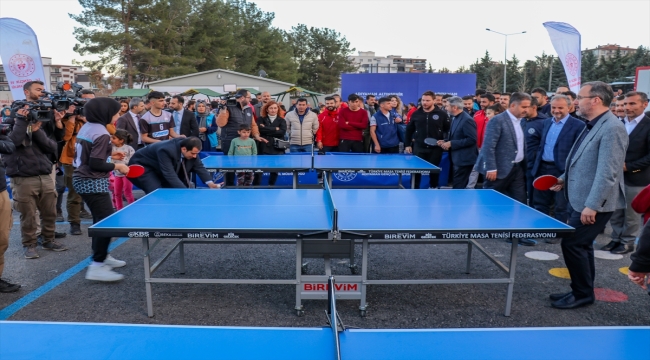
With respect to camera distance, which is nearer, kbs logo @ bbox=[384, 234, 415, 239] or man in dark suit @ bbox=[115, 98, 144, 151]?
kbs logo @ bbox=[384, 234, 415, 239]

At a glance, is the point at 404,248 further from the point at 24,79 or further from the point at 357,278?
the point at 24,79

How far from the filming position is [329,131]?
1028 centimetres

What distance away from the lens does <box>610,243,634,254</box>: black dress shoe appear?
5.85 meters

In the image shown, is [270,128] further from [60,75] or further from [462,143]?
[60,75]

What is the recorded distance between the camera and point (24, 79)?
9.24m

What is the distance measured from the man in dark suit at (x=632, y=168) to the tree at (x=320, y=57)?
58.0 meters

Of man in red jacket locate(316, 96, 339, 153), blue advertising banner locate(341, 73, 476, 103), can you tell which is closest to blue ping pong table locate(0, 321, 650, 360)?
man in red jacket locate(316, 96, 339, 153)

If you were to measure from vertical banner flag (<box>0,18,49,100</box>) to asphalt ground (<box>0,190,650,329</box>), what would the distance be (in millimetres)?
4591

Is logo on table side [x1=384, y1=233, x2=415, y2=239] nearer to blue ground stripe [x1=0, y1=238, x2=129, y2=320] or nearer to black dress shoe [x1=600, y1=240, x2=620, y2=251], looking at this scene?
blue ground stripe [x1=0, y1=238, x2=129, y2=320]

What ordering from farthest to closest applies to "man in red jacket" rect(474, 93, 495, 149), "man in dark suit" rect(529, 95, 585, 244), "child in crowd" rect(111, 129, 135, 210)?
"man in red jacket" rect(474, 93, 495, 149) < "child in crowd" rect(111, 129, 135, 210) < "man in dark suit" rect(529, 95, 585, 244)

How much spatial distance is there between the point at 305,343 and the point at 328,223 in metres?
1.93

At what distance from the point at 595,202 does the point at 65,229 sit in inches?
266

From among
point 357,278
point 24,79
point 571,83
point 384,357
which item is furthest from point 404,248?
point 24,79

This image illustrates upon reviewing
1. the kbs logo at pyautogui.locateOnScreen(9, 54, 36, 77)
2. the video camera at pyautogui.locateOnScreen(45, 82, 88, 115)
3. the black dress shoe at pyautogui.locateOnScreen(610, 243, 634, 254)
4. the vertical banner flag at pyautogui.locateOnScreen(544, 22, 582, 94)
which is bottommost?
the black dress shoe at pyautogui.locateOnScreen(610, 243, 634, 254)
